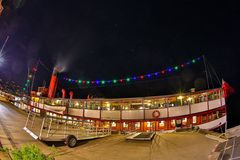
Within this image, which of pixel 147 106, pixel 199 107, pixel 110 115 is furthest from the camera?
pixel 110 115

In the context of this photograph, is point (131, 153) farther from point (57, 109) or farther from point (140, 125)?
point (57, 109)

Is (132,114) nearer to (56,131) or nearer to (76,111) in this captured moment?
(76,111)

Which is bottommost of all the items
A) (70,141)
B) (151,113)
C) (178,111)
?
(70,141)

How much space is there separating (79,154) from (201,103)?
18.3 metres

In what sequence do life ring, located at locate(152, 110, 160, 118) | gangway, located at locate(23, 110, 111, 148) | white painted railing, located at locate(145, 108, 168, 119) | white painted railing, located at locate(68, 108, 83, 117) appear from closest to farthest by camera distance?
gangway, located at locate(23, 110, 111, 148), white painted railing, located at locate(145, 108, 168, 119), life ring, located at locate(152, 110, 160, 118), white painted railing, located at locate(68, 108, 83, 117)

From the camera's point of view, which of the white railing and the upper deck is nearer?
the white railing

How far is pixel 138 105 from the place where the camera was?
25.6m

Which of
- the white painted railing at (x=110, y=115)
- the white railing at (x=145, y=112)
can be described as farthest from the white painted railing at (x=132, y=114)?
the white painted railing at (x=110, y=115)

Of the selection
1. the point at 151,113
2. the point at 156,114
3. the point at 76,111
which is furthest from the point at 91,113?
the point at 156,114

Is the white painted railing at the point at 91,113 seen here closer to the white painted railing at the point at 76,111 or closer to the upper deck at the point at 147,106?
the upper deck at the point at 147,106

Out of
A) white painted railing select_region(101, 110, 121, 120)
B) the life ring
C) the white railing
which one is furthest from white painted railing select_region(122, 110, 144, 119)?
the life ring

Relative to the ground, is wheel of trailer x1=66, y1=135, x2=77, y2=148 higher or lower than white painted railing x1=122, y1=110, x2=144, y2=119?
lower


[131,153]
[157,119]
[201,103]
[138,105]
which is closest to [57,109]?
[138,105]

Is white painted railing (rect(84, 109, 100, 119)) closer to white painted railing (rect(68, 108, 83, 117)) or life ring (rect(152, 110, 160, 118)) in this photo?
white painted railing (rect(68, 108, 83, 117))
